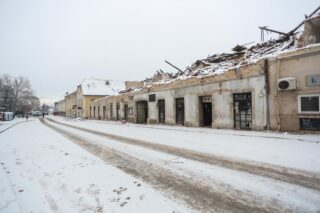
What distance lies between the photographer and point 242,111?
1377cm

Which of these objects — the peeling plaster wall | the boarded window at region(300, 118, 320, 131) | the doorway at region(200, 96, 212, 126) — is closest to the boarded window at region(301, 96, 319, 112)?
the boarded window at region(300, 118, 320, 131)

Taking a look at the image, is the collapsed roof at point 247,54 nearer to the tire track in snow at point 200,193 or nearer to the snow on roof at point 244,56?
the snow on roof at point 244,56

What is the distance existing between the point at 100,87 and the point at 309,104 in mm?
49957

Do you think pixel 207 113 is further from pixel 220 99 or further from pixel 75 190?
pixel 75 190

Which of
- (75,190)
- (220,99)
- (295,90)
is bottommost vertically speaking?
(75,190)

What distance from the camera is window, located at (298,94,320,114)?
33.6 feet

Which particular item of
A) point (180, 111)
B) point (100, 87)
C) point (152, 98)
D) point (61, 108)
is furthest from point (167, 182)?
point (61, 108)

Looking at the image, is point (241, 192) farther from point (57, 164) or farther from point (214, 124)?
point (214, 124)

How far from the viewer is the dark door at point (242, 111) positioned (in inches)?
527

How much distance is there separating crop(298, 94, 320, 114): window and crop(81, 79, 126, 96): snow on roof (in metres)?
47.9

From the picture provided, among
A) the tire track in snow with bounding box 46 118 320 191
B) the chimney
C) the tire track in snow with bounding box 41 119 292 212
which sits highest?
the chimney

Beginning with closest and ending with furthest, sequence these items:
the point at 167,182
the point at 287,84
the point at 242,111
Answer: the point at 167,182, the point at 287,84, the point at 242,111

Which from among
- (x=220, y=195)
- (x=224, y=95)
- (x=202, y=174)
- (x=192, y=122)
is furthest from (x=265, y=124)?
(x=220, y=195)

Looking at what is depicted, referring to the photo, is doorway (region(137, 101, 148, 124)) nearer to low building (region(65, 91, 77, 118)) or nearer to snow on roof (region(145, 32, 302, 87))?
snow on roof (region(145, 32, 302, 87))
